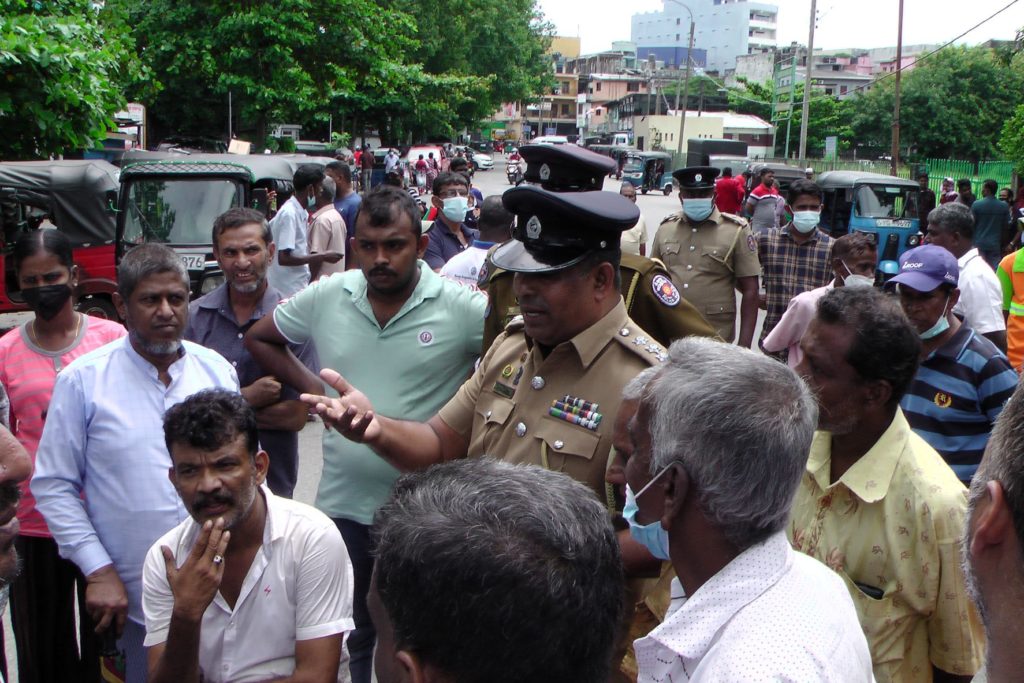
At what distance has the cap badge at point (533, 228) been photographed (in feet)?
9.32

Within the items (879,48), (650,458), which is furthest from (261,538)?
(879,48)

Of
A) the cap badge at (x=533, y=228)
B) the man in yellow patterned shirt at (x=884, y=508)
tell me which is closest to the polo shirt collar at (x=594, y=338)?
the cap badge at (x=533, y=228)

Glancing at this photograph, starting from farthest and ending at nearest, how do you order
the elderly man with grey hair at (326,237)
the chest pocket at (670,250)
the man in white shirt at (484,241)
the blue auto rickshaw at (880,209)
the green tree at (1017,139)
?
the green tree at (1017,139) < the blue auto rickshaw at (880,209) < the elderly man with grey hair at (326,237) < the chest pocket at (670,250) < the man in white shirt at (484,241)

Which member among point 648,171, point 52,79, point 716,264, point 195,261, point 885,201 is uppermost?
point 52,79

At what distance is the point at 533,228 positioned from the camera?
2861mm

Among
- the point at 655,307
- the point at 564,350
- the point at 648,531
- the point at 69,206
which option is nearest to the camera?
the point at 648,531

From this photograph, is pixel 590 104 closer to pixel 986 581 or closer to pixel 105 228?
pixel 105 228

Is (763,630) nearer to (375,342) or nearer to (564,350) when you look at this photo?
(564,350)

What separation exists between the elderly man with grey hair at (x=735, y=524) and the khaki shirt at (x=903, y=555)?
1.68ft

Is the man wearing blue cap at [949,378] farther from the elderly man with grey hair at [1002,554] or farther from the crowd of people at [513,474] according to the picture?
the elderly man with grey hair at [1002,554]

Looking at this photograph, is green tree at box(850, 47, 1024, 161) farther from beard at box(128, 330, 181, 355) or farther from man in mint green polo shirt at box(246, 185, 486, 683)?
beard at box(128, 330, 181, 355)

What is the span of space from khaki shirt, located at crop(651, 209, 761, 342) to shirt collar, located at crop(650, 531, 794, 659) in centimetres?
511

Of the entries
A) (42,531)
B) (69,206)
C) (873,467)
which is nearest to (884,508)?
(873,467)

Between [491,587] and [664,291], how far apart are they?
Result: 7.61 ft
